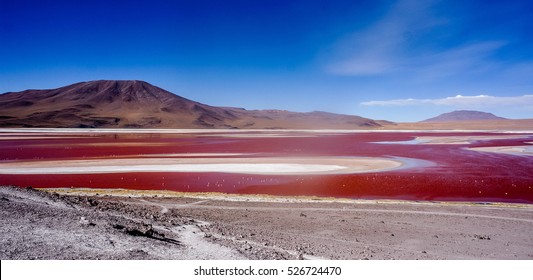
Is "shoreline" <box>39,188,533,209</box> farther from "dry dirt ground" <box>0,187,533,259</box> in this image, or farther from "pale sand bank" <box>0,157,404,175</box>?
"pale sand bank" <box>0,157,404,175</box>

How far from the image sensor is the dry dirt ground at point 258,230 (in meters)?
8.15

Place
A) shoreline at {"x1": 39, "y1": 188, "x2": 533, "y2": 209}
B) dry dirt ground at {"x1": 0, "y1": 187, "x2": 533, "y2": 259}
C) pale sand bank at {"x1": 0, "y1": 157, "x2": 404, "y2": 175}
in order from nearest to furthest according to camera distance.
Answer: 1. dry dirt ground at {"x1": 0, "y1": 187, "x2": 533, "y2": 259}
2. shoreline at {"x1": 39, "y1": 188, "x2": 533, "y2": 209}
3. pale sand bank at {"x1": 0, "y1": 157, "x2": 404, "y2": 175}

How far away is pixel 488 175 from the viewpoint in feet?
79.2

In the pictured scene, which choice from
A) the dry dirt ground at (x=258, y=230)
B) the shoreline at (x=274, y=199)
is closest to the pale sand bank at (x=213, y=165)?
the shoreline at (x=274, y=199)

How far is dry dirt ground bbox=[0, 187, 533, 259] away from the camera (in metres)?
8.15

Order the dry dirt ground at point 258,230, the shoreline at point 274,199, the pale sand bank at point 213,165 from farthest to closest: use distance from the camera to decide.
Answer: the pale sand bank at point 213,165
the shoreline at point 274,199
the dry dirt ground at point 258,230

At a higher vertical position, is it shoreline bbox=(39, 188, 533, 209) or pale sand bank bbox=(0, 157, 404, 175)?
pale sand bank bbox=(0, 157, 404, 175)

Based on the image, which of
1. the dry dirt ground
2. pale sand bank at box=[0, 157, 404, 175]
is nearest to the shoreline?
the dry dirt ground

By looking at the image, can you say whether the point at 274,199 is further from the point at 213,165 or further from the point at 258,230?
the point at 213,165

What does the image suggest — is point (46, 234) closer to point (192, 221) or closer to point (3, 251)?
point (3, 251)

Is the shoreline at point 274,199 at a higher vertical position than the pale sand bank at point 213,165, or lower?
lower

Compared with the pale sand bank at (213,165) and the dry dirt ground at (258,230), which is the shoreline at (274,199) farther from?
the pale sand bank at (213,165)

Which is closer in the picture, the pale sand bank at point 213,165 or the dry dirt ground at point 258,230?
the dry dirt ground at point 258,230

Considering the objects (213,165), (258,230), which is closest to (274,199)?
(258,230)
